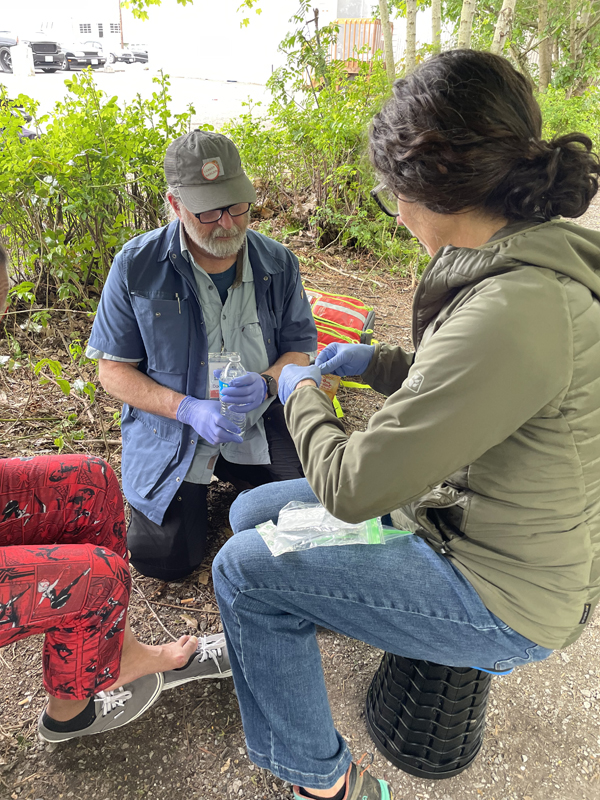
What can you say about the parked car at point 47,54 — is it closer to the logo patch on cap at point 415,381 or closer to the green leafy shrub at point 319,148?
the green leafy shrub at point 319,148

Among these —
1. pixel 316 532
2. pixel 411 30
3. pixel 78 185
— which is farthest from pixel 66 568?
pixel 411 30

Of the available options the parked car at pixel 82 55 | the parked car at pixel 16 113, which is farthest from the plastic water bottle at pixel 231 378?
the parked car at pixel 82 55

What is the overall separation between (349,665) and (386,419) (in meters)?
1.29

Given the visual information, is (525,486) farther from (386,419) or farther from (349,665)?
(349,665)

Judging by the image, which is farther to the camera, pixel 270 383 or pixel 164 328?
pixel 270 383

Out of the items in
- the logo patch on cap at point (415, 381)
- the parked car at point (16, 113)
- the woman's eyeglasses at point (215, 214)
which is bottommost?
the logo patch on cap at point (415, 381)

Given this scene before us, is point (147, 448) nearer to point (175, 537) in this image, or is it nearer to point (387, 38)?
point (175, 537)

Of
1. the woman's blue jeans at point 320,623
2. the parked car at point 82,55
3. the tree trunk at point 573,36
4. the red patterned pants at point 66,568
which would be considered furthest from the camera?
the tree trunk at point 573,36

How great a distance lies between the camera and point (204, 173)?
204cm

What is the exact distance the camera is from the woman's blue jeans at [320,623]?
1.23m

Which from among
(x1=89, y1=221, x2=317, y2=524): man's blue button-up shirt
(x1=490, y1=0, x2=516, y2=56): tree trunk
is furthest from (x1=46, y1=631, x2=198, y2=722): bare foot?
(x1=490, y1=0, x2=516, y2=56): tree trunk

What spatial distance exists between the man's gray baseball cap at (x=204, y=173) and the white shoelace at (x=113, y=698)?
164cm

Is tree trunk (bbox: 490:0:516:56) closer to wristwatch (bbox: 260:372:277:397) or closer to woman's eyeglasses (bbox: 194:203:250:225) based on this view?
woman's eyeglasses (bbox: 194:203:250:225)

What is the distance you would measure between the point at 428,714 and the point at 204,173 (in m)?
1.91
